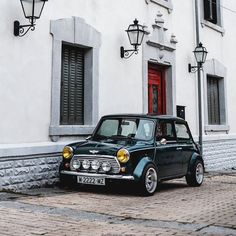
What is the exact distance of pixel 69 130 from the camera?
943cm

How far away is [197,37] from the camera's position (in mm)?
14508

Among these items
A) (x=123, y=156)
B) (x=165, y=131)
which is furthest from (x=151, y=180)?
(x=165, y=131)

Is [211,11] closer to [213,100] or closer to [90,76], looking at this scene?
[213,100]

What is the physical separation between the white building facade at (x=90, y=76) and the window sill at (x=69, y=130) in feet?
0.07

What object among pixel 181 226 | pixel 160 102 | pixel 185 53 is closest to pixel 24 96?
pixel 181 226

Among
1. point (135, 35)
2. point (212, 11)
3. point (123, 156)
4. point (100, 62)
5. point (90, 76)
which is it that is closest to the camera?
point (123, 156)

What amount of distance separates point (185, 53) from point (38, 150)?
7.25m

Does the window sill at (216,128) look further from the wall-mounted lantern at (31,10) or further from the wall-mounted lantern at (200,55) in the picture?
the wall-mounted lantern at (31,10)

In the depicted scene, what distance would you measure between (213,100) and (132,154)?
29.4 ft

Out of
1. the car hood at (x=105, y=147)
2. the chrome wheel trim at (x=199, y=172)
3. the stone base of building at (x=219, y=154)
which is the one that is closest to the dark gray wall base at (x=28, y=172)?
the car hood at (x=105, y=147)

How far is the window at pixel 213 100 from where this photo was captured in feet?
50.8

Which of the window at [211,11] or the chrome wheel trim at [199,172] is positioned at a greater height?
the window at [211,11]

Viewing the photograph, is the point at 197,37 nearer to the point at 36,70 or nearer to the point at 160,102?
the point at 160,102

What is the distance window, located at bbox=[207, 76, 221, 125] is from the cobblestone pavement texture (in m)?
6.96
